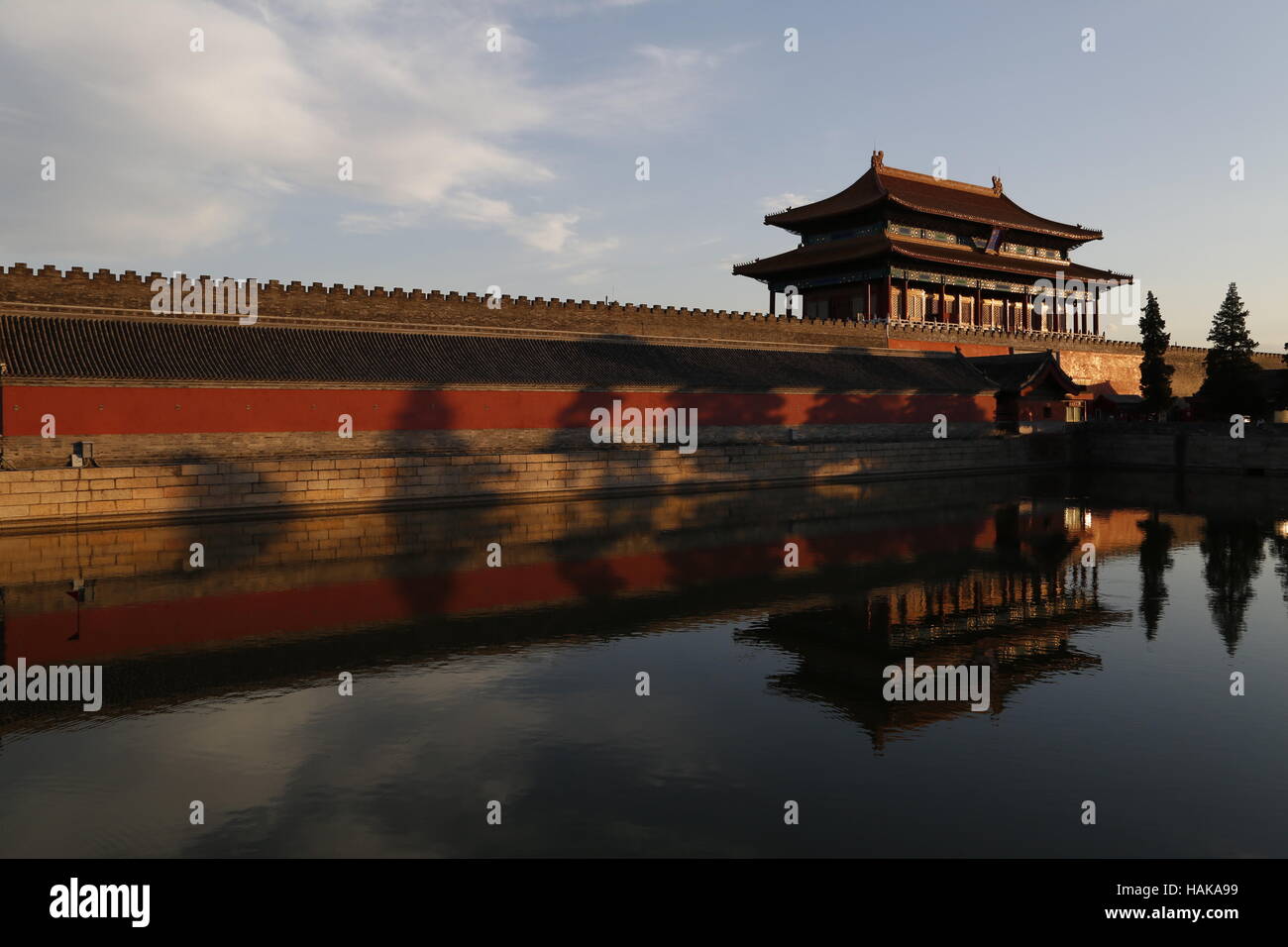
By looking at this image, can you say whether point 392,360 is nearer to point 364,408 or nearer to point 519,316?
point 364,408

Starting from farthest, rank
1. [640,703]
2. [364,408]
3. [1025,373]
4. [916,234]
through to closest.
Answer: [916,234] < [1025,373] < [364,408] < [640,703]

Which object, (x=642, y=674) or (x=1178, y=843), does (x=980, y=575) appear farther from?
(x=1178, y=843)

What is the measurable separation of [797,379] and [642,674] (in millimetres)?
27560

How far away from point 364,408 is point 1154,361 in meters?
37.9

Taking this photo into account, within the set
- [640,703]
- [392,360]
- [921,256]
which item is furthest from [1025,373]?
[640,703]

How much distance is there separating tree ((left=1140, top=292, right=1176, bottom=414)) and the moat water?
1220 inches

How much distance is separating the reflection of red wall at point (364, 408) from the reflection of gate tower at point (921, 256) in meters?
12.3

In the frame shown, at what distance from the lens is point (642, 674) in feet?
30.9

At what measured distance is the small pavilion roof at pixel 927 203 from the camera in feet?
153

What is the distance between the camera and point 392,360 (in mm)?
27734

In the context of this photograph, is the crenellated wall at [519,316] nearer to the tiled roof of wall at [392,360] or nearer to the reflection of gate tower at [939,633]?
the tiled roof of wall at [392,360]

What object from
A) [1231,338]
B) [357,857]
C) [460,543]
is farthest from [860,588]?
[1231,338]

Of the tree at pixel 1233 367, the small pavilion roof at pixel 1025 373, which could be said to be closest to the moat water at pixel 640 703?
the small pavilion roof at pixel 1025 373
